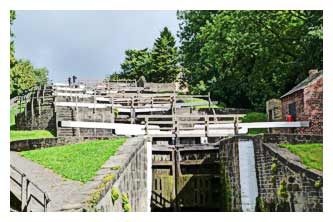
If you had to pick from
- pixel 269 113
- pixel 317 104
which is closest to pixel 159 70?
pixel 269 113

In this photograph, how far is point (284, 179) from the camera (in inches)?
305

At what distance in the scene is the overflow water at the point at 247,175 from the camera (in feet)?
29.7

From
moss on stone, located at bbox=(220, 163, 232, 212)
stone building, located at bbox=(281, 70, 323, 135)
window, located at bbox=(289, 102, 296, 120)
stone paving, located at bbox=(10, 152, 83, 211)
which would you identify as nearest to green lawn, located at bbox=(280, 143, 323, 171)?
moss on stone, located at bbox=(220, 163, 232, 212)

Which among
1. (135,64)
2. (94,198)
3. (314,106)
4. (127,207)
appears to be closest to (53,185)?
(127,207)

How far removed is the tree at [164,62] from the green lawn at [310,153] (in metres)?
17.4

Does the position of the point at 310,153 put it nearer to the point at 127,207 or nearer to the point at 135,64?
the point at 127,207

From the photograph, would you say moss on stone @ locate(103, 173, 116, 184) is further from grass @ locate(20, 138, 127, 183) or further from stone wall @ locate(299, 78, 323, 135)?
stone wall @ locate(299, 78, 323, 135)

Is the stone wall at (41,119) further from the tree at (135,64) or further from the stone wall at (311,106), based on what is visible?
the tree at (135,64)

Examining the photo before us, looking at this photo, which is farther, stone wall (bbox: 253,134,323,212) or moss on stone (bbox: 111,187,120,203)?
stone wall (bbox: 253,134,323,212)

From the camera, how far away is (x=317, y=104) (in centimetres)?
1125

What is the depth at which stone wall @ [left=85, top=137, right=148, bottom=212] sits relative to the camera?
19.9 ft

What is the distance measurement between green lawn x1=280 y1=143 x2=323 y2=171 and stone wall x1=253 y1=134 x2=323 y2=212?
0.43 feet

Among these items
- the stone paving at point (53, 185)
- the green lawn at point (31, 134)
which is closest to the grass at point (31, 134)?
the green lawn at point (31, 134)
